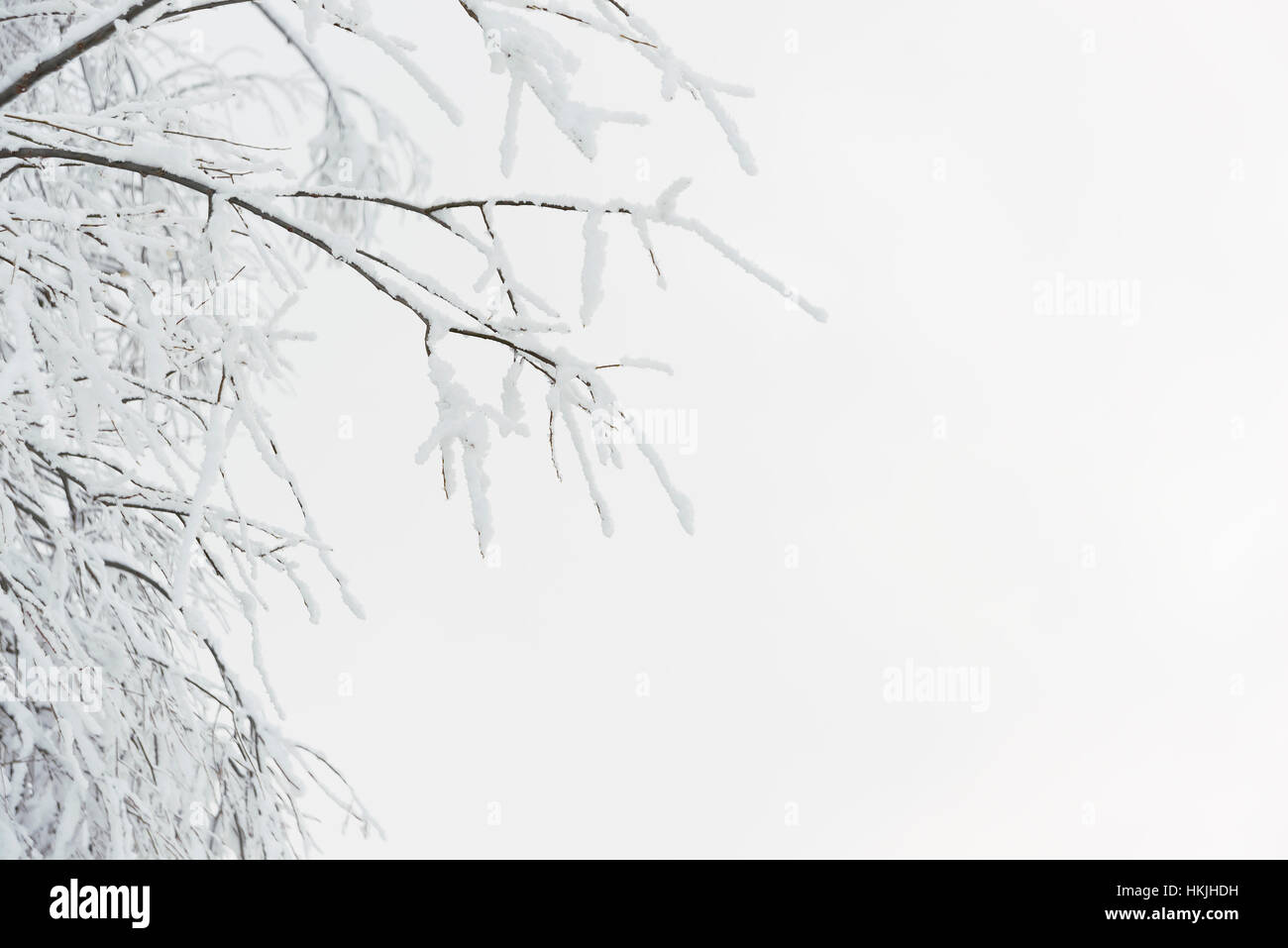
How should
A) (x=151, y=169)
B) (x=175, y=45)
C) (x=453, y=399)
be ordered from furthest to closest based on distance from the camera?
(x=175, y=45) → (x=151, y=169) → (x=453, y=399)

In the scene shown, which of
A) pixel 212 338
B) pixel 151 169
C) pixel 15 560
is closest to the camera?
pixel 151 169

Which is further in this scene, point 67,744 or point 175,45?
point 175,45

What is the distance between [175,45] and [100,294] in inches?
59.5

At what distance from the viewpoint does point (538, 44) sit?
5.01 feet

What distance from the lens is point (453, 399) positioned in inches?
60.1

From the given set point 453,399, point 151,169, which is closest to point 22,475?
point 151,169

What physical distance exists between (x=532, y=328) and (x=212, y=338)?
3.98 ft

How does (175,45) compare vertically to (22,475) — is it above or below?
above

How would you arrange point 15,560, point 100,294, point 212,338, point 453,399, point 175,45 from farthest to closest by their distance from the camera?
point 175,45 < point 212,338 < point 15,560 < point 100,294 < point 453,399

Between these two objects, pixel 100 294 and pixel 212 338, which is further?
pixel 212 338
